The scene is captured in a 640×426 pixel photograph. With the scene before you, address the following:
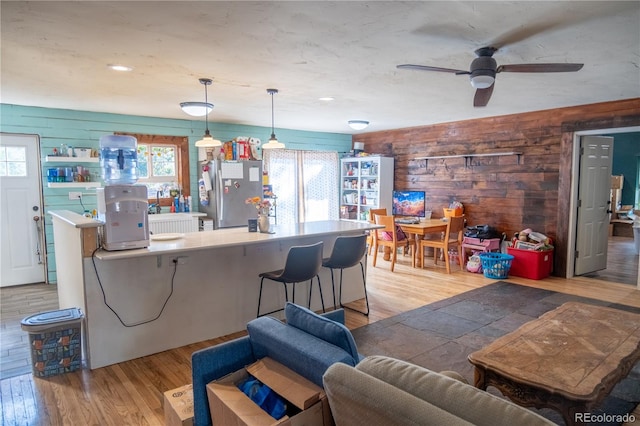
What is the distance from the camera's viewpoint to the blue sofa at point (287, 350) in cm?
165

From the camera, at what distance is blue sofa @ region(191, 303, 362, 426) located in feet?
5.40

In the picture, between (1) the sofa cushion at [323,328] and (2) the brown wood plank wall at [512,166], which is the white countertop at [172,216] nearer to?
(2) the brown wood plank wall at [512,166]

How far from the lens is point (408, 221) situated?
6.33m

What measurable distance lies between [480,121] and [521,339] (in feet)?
15.7

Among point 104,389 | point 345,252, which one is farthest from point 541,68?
point 104,389

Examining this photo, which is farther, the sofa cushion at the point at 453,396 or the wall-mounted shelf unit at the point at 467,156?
the wall-mounted shelf unit at the point at 467,156

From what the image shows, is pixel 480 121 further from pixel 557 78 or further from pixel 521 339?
→ pixel 521 339

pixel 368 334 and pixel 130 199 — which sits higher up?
pixel 130 199

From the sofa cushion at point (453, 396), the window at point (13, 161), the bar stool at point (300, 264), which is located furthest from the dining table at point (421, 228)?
the window at point (13, 161)

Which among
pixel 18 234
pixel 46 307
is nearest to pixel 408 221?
pixel 46 307

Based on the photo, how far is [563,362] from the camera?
77.5 inches

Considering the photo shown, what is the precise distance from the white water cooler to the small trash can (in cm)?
61

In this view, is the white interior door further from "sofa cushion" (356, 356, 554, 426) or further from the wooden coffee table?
"sofa cushion" (356, 356, 554, 426)

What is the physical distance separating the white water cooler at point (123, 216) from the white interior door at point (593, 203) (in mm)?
5484
